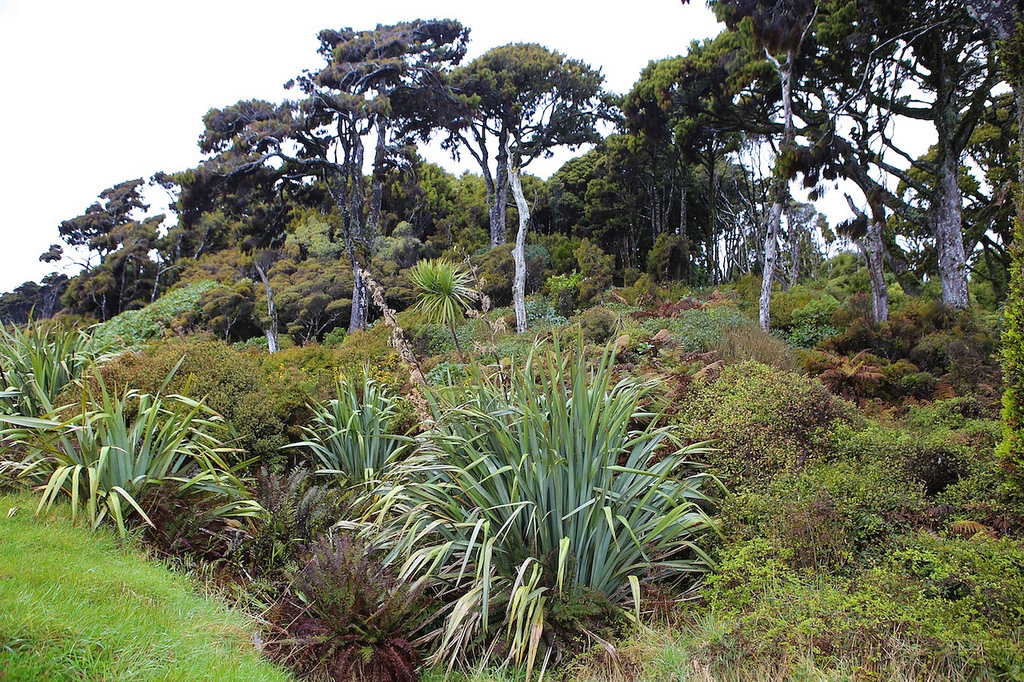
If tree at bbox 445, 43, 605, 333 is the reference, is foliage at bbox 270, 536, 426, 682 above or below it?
below

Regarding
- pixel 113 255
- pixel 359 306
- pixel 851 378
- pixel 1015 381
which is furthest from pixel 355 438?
pixel 113 255

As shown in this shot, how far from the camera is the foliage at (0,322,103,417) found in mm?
5945

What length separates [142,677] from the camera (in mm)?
2631

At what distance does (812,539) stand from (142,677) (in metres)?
3.79

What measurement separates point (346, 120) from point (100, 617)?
19.9 meters

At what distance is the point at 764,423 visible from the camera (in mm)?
5164

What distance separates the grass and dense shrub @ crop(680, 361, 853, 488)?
3.52 metres

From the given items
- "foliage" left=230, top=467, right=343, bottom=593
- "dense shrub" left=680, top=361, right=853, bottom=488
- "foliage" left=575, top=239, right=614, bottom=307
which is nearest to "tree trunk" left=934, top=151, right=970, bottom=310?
"foliage" left=575, top=239, right=614, bottom=307

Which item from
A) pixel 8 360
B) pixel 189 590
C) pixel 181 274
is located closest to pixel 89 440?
pixel 189 590

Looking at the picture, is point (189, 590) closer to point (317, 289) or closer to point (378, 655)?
point (378, 655)

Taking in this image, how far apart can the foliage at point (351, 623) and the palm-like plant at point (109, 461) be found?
5.09 ft

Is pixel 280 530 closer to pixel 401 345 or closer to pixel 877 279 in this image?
pixel 401 345

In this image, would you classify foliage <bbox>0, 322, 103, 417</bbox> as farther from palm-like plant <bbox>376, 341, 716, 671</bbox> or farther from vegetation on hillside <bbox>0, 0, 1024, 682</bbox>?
palm-like plant <bbox>376, 341, 716, 671</bbox>

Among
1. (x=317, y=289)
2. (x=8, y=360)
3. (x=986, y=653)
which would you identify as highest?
(x=317, y=289)
